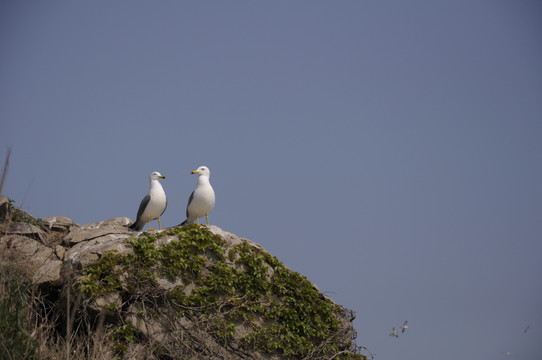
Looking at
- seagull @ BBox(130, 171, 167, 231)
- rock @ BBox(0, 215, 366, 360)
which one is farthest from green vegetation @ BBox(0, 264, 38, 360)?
seagull @ BBox(130, 171, 167, 231)

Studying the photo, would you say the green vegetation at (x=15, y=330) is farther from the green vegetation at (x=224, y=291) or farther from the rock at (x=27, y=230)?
the rock at (x=27, y=230)

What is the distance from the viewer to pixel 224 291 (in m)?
10.4

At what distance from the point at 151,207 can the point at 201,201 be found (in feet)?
4.76

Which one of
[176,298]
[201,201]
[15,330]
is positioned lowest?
[15,330]

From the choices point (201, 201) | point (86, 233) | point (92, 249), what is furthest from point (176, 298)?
point (201, 201)

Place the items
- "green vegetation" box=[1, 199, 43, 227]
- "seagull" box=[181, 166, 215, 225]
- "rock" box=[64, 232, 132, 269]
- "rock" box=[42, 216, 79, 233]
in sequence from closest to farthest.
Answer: "rock" box=[64, 232, 132, 269]
"green vegetation" box=[1, 199, 43, 227]
"rock" box=[42, 216, 79, 233]
"seagull" box=[181, 166, 215, 225]

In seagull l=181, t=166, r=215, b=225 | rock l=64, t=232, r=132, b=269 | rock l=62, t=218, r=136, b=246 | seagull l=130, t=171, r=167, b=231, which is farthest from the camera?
seagull l=130, t=171, r=167, b=231

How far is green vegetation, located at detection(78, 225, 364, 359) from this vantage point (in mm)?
9773

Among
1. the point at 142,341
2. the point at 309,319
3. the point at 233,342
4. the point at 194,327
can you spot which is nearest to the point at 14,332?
the point at 142,341

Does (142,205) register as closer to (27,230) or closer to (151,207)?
(151,207)

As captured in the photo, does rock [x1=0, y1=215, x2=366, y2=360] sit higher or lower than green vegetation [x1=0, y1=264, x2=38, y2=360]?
higher

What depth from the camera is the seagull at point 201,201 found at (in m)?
13.7

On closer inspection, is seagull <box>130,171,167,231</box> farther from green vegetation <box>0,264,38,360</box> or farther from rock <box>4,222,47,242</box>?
green vegetation <box>0,264,38,360</box>

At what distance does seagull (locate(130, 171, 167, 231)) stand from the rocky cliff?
2637 millimetres
